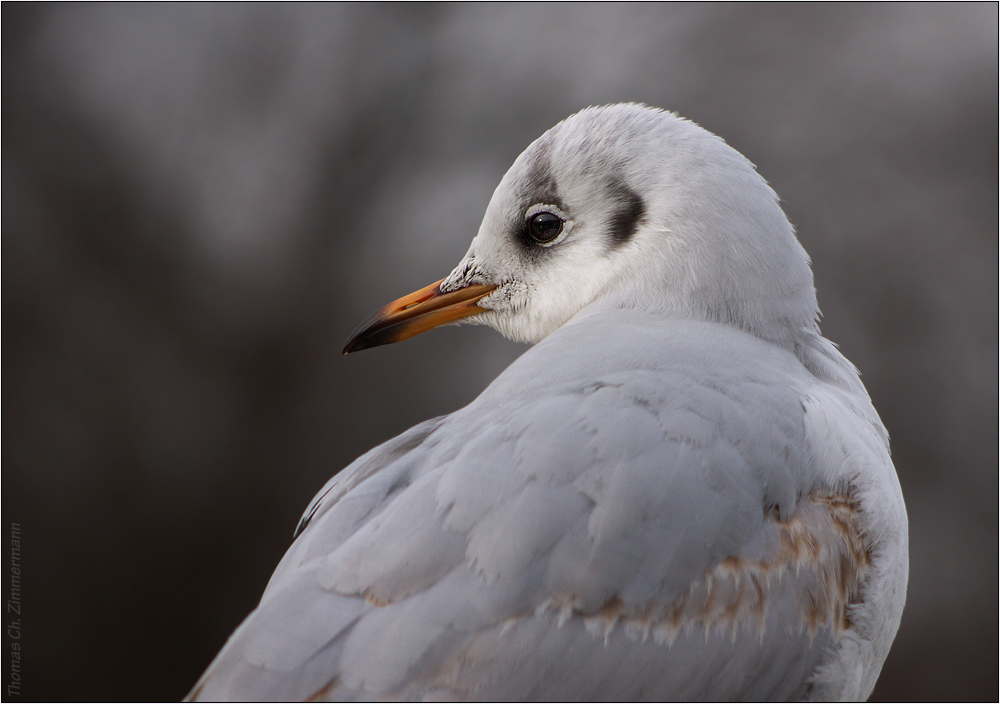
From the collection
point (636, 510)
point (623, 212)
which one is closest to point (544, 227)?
point (623, 212)

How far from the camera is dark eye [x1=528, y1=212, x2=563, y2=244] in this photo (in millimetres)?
751

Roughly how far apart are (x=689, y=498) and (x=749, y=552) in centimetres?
6

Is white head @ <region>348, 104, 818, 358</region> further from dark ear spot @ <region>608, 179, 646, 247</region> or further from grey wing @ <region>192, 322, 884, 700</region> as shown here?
grey wing @ <region>192, 322, 884, 700</region>

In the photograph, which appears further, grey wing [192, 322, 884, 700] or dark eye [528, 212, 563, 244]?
dark eye [528, 212, 563, 244]

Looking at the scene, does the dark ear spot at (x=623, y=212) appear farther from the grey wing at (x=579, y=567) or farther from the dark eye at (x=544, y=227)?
the grey wing at (x=579, y=567)

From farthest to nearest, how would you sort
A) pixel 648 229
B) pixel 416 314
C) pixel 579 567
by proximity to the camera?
pixel 416 314 → pixel 648 229 → pixel 579 567

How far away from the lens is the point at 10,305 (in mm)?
1527

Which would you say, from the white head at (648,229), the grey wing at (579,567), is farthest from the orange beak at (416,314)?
the grey wing at (579,567)

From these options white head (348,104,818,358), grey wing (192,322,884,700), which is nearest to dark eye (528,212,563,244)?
white head (348,104,818,358)

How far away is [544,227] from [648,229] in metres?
0.11

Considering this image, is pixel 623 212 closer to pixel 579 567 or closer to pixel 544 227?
pixel 544 227

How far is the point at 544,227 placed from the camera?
0.76 meters

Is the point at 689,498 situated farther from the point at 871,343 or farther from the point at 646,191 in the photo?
the point at 871,343

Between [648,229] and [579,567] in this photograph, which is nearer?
[579,567]
